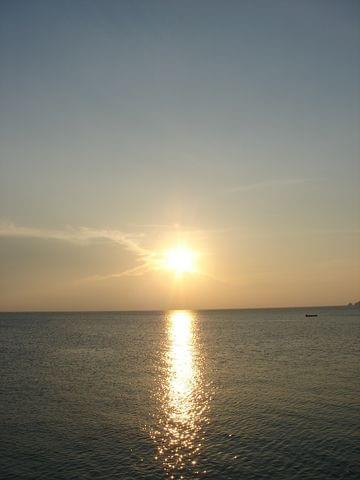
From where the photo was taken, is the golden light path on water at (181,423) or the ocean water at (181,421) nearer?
the ocean water at (181,421)

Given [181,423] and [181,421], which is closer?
[181,423]

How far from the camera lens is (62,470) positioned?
84.5ft

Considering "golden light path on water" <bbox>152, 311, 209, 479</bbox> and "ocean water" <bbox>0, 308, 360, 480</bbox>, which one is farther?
"golden light path on water" <bbox>152, 311, 209, 479</bbox>

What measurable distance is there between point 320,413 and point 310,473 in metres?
13.8

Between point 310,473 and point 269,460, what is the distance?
2974mm

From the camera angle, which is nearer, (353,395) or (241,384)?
(353,395)

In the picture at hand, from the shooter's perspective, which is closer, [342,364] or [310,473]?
[310,473]

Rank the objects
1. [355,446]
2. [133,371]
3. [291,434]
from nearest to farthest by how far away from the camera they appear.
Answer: [355,446]
[291,434]
[133,371]

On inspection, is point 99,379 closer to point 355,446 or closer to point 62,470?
point 62,470

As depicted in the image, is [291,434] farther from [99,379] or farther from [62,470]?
[99,379]

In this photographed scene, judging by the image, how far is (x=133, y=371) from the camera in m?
64.6

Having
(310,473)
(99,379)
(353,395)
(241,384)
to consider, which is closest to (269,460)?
(310,473)

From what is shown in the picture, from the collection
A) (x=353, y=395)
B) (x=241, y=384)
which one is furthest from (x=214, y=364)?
(x=353, y=395)

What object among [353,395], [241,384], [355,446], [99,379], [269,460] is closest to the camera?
[269,460]
